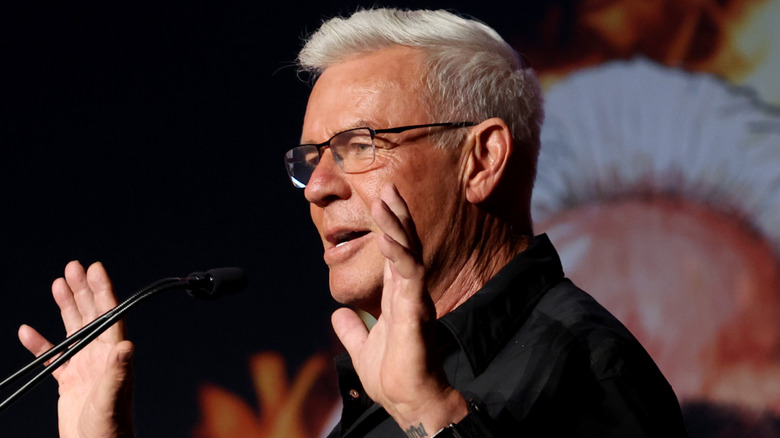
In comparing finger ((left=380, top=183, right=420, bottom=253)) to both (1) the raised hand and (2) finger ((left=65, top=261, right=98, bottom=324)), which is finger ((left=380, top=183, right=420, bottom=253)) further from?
(2) finger ((left=65, top=261, right=98, bottom=324))

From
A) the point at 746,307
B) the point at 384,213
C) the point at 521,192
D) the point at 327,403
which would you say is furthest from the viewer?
the point at 327,403

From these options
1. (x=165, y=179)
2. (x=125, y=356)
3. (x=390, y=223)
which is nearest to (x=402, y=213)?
(x=390, y=223)

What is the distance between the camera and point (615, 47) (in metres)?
2.35

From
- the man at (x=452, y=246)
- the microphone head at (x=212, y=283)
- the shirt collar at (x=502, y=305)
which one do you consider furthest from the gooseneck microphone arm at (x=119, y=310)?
the shirt collar at (x=502, y=305)

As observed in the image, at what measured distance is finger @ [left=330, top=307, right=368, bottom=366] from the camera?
1129 millimetres

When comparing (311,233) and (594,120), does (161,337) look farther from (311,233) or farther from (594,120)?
(594,120)

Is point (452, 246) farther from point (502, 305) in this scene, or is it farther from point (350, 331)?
point (350, 331)

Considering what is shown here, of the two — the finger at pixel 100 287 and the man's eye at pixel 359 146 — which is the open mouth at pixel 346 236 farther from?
the finger at pixel 100 287

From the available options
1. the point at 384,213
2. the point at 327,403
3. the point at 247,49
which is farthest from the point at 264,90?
the point at 384,213

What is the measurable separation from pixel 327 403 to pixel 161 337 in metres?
0.60

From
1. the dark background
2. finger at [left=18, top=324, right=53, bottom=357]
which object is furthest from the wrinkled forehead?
the dark background

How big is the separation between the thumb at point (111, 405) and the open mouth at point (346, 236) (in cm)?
43

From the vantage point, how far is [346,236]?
159cm

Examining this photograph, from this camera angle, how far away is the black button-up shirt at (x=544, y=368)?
1.19 metres
